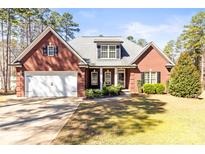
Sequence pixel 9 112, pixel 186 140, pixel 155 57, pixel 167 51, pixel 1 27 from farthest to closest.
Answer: pixel 167 51, pixel 1 27, pixel 155 57, pixel 9 112, pixel 186 140

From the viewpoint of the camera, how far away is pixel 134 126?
9141 millimetres

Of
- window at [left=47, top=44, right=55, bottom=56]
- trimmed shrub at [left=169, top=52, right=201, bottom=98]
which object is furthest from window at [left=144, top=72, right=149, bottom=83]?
window at [left=47, top=44, right=55, bottom=56]

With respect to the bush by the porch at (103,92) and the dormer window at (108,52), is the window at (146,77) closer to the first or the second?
the bush by the porch at (103,92)

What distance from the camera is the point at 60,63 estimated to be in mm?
18719

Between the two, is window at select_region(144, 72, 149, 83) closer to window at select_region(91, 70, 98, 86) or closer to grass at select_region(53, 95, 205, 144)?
window at select_region(91, 70, 98, 86)

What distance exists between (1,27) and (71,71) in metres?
17.1

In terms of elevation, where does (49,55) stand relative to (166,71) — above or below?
above

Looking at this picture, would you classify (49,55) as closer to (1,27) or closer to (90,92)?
(90,92)

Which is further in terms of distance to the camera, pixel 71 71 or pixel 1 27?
pixel 1 27

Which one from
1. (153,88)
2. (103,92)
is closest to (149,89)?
(153,88)

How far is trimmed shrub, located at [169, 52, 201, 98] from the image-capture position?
57.9 feet

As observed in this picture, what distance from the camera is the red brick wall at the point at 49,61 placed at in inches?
734
